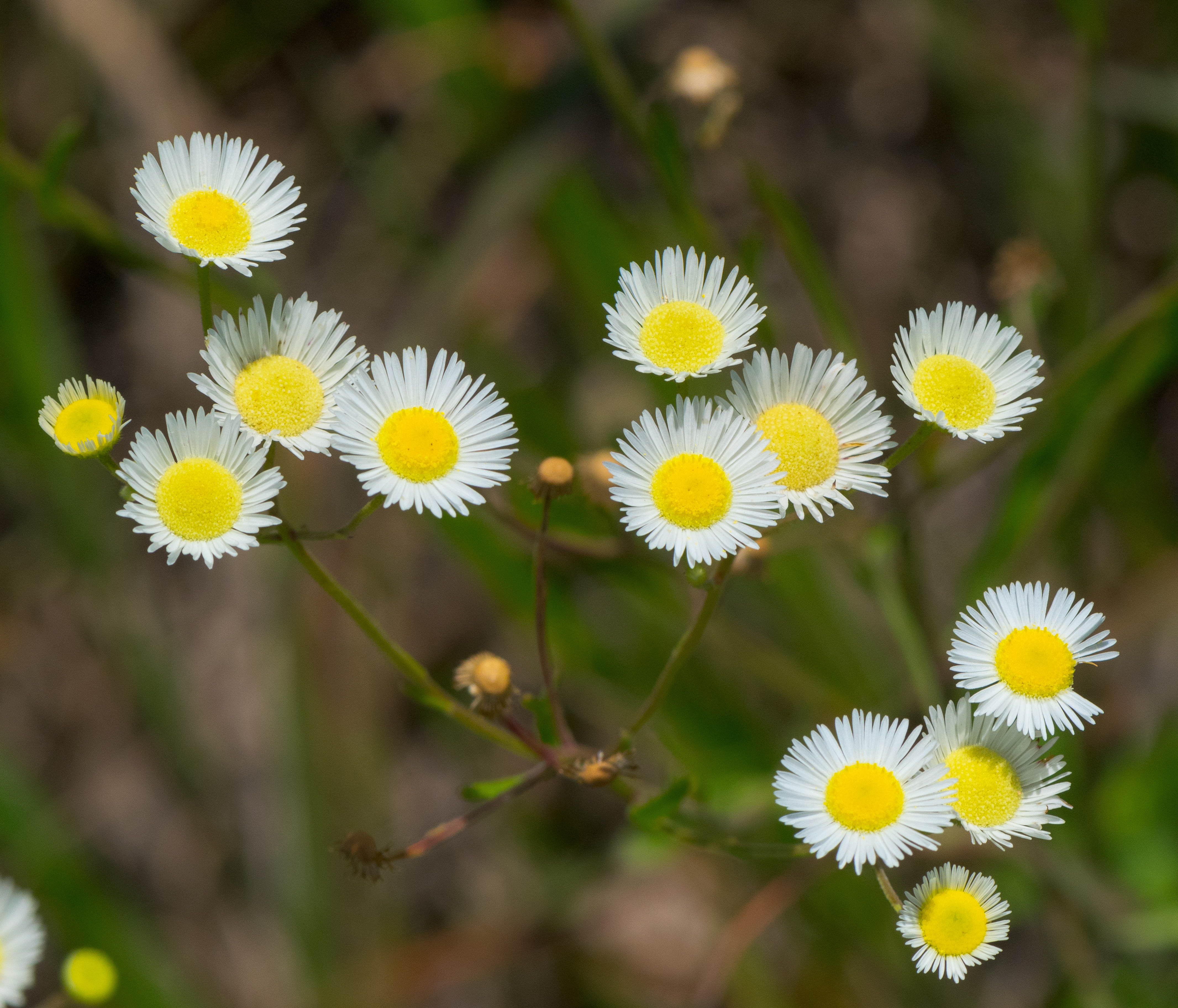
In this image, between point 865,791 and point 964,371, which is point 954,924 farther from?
point 964,371

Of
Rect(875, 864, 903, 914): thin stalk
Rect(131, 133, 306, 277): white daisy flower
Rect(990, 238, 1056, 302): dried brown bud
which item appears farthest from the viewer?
Rect(990, 238, 1056, 302): dried brown bud

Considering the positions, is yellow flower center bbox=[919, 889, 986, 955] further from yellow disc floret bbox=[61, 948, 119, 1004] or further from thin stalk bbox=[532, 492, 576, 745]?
yellow disc floret bbox=[61, 948, 119, 1004]

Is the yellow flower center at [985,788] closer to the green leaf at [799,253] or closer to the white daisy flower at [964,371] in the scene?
the white daisy flower at [964,371]

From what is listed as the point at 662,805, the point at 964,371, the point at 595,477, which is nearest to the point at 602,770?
the point at 662,805

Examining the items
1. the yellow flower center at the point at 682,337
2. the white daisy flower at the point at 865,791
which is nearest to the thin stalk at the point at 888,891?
the white daisy flower at the point at 865,791

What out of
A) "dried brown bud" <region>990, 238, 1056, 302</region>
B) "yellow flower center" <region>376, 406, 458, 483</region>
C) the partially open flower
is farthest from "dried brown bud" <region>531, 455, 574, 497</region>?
"dried brown bud" <region>990, 238, 1056, 302</region>

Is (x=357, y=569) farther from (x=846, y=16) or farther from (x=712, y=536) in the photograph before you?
(x=846, y=16)
